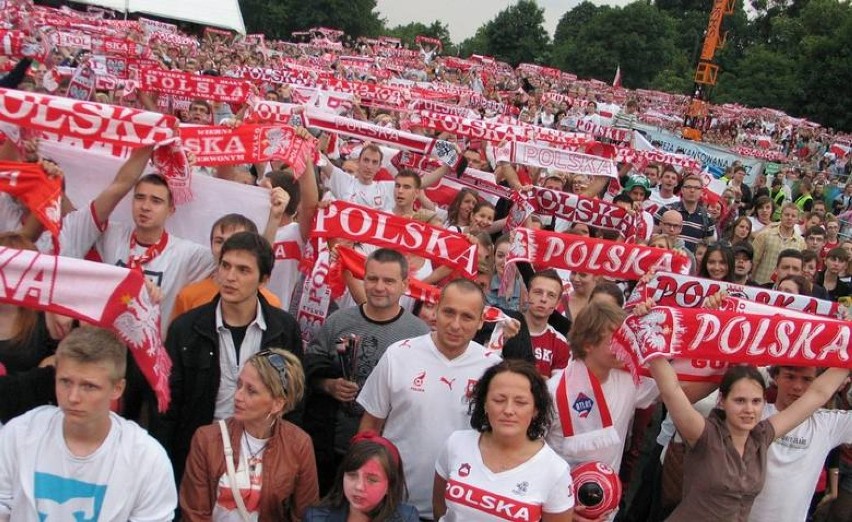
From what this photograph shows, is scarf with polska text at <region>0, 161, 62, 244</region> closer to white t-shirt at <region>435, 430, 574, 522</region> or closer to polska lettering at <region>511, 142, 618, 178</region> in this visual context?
white t-shirt at <region>435, 430, 574, 522</region>

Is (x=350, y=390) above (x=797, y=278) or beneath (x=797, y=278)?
beneath

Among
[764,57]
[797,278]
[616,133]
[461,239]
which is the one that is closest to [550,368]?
[461,239]

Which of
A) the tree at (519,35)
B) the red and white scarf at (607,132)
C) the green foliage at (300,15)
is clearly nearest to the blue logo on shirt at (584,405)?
the red and white scarf at (607,132)

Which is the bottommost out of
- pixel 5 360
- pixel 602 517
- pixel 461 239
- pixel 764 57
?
pixel 602 517

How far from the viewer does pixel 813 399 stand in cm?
402

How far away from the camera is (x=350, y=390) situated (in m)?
4.37

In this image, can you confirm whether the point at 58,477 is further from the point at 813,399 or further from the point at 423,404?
the point at 813,399

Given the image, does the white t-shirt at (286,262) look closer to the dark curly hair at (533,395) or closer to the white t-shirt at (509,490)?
the dark curly hair at (533,395)

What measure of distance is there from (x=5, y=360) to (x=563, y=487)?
231 cm

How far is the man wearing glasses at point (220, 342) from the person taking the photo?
3.97 m

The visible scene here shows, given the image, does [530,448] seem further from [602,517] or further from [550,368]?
[550,368]

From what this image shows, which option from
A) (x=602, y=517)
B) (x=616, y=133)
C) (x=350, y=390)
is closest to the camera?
(x=602, y=517)

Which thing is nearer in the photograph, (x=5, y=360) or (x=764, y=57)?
(x=5, y=360)

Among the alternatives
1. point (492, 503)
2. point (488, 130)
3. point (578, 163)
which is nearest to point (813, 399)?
point (492, 503)
